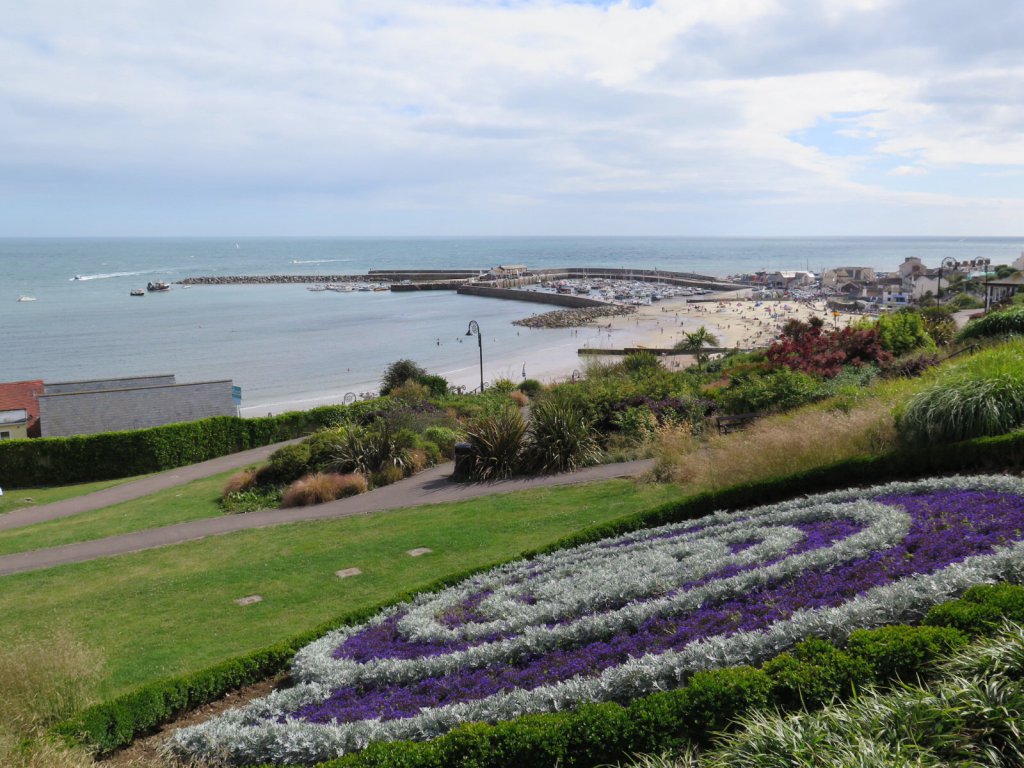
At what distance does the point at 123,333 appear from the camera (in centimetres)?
7850

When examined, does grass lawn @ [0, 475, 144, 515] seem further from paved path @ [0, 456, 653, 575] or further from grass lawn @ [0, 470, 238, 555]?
paved path @ [0, 456, 653, 575]

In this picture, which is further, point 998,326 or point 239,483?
point 239,483

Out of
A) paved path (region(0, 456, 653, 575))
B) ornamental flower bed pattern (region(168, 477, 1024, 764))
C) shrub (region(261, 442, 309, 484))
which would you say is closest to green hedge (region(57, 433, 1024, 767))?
ornamental flower bed pattern (region(168, 477, 1024, 764))

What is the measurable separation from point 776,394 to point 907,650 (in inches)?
556

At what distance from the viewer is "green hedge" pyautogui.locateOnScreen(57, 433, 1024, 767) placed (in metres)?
4.81

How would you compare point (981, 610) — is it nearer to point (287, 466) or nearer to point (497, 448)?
point (497, 448)

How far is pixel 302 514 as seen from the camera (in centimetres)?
1688

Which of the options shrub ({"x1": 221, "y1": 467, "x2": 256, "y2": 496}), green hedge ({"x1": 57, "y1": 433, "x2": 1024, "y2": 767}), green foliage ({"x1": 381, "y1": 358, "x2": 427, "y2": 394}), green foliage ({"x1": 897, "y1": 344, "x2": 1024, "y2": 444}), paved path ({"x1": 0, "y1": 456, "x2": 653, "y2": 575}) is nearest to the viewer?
green hedge ({"x1": 57, "y1": 433, "x2": 1024, "y2": 767})

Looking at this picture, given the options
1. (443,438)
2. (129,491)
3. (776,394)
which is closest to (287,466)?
(443,438)

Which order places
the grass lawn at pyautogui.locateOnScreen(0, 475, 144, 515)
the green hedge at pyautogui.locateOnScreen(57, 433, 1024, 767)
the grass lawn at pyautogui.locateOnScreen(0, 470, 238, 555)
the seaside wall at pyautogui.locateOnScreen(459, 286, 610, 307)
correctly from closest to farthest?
the green hedge at pyautogui.locateOnScreen(57, 433, 1024, 767)
the grass lawn at pyautogui.locateOnScreen(0, 470, 238, 555)
the grass lawn at pyautogui.locateOnScreen(0, 475, 144, 515)
the seaside wall at pyautogui.locateOnScreen(459, 286, 610, 307)

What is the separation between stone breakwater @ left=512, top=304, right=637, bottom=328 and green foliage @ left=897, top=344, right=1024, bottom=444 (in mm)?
72720

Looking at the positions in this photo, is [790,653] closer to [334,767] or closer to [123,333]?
[334,767]

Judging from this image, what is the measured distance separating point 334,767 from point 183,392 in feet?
106

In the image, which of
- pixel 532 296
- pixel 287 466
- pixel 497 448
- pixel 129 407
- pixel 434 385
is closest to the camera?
pixel 497 448
